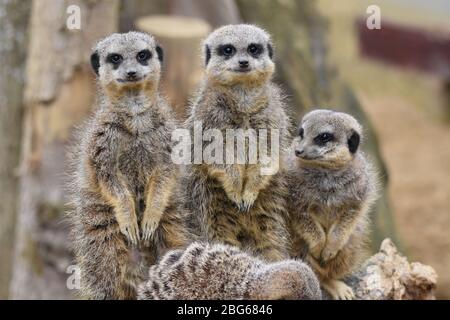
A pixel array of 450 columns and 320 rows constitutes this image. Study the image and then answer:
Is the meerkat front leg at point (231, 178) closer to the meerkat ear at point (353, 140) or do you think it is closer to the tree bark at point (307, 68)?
the meerkat ear at point (353, 140)

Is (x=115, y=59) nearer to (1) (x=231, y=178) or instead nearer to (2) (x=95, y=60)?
(2) (x=95, y=60)

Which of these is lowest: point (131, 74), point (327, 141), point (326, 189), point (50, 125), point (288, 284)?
point (288, 284)

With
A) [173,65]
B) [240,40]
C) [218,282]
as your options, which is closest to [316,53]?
[173,65]

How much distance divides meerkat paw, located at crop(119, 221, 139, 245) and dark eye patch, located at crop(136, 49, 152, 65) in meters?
0.86

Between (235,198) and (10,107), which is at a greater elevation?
(10,107)

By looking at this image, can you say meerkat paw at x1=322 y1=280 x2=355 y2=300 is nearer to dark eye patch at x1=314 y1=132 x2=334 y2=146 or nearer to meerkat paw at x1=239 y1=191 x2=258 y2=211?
meerkat paw at x1=239 y1=191 x2=258 y2=211

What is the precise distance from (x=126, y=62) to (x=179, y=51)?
3.85 meters

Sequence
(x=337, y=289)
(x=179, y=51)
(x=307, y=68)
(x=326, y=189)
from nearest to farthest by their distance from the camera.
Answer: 1. (x=326, y=189)
2. (x=337, y=289)
3. (x=179, y=51)
4. (x=307, y=68)

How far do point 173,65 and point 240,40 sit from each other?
3.79 m

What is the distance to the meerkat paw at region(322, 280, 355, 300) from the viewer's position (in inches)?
199

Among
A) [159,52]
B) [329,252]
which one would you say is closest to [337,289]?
[329,252]

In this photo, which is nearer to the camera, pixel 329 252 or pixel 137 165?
pixel 137 165

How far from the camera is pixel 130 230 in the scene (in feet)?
15.2

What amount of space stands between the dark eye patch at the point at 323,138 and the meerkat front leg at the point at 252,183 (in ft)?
1.12
